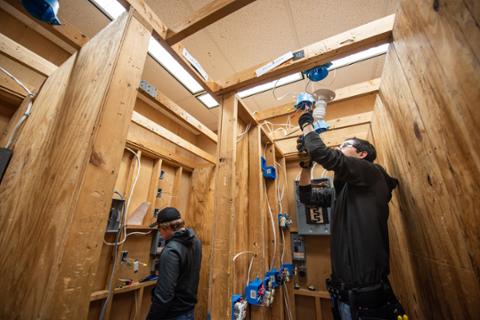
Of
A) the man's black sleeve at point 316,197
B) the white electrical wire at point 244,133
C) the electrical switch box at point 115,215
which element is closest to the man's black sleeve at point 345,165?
the man's black sleeve at point 316,197

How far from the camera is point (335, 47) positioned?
3.38 ft

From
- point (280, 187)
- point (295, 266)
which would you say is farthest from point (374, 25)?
point (295, 266)

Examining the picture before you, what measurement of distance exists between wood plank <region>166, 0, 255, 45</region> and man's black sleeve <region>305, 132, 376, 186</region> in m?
0.80

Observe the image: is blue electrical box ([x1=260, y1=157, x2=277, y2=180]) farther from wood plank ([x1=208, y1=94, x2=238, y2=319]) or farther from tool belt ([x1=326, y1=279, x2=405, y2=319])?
tool belt ([x1=326, y1=279, x2=405, y2=319])

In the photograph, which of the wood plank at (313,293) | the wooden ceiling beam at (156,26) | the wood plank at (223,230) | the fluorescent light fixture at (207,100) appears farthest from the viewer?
the fluorescent light fixture at (207,100)

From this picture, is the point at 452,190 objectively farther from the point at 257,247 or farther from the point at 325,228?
the point at 325,228

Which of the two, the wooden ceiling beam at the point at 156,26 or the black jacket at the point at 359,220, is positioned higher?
the wooden ceiling beam at the point at 156,26

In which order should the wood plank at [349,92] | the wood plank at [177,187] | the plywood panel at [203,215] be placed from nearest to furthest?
the wood plank at [349,92], the plywood panel at [203,215], the wood plank at [177,187]

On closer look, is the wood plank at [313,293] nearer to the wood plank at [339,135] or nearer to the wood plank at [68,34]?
the wood plank at [339,135]

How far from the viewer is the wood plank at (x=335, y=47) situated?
0.97 m

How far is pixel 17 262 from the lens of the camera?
23.0 inches

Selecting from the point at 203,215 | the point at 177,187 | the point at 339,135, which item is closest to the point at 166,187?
the point at 177,187

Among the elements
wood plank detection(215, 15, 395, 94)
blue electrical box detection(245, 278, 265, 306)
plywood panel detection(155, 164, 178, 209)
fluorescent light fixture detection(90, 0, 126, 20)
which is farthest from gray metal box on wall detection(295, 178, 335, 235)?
fluorescent light fixture detection(90, 0, 126, 20)

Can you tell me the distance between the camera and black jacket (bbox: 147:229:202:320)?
4.57 feet
